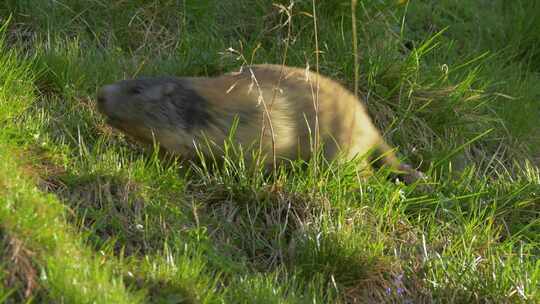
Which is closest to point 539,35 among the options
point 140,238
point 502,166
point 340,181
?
point 502,166

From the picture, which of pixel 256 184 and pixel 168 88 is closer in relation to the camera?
pixel 256 184

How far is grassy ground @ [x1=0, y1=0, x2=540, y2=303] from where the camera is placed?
4.04 m

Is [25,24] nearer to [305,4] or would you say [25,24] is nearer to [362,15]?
[305,4]

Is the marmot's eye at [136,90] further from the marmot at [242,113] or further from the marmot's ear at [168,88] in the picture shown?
the marmot's ear at [168,88]

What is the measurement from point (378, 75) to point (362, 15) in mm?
569

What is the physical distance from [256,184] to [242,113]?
1.59 feet

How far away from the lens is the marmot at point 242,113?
506 cm

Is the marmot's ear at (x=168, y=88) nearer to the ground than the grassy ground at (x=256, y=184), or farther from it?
farther from it

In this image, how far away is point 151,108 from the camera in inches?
201

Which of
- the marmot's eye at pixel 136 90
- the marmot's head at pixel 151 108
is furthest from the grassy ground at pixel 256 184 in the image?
the marmot's eye at pixel 136 90

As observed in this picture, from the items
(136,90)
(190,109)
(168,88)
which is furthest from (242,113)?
(136,90)

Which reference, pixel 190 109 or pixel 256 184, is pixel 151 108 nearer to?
pixel 190 109

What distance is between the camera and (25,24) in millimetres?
6184

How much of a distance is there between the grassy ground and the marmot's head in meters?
0.18
